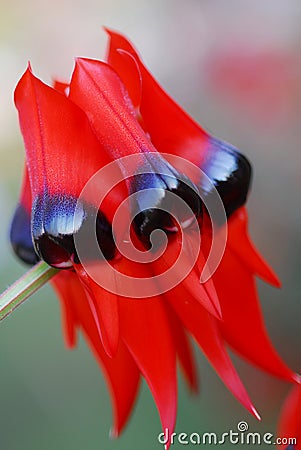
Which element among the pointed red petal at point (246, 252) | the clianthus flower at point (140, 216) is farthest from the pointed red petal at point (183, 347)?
the pointed red petal at point (246, 252)

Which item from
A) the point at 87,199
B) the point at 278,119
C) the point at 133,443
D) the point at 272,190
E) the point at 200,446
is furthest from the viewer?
the point at 278,119

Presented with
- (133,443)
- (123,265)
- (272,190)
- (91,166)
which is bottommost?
(133,443)

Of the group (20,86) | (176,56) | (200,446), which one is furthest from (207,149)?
(176,56)

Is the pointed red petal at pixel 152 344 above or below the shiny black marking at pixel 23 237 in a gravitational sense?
below

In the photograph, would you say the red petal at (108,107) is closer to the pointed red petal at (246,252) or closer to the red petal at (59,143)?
the red petal at (59,143)

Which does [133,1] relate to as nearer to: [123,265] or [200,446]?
[200,446]

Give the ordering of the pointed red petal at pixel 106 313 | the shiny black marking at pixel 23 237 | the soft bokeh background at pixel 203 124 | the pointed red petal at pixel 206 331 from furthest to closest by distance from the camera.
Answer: the soft bokeh background at pixel 203 124, the shiny black marking at pixel 23 237, the pointed red petal at pixel 206 331, the pointed red petal at pixel 106 313

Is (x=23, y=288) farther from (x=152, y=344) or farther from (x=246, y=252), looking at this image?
(x=246, y=252)

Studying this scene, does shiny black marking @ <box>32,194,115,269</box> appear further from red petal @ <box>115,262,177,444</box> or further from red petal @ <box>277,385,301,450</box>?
red petal @ <box>277,385,301,450</box>
